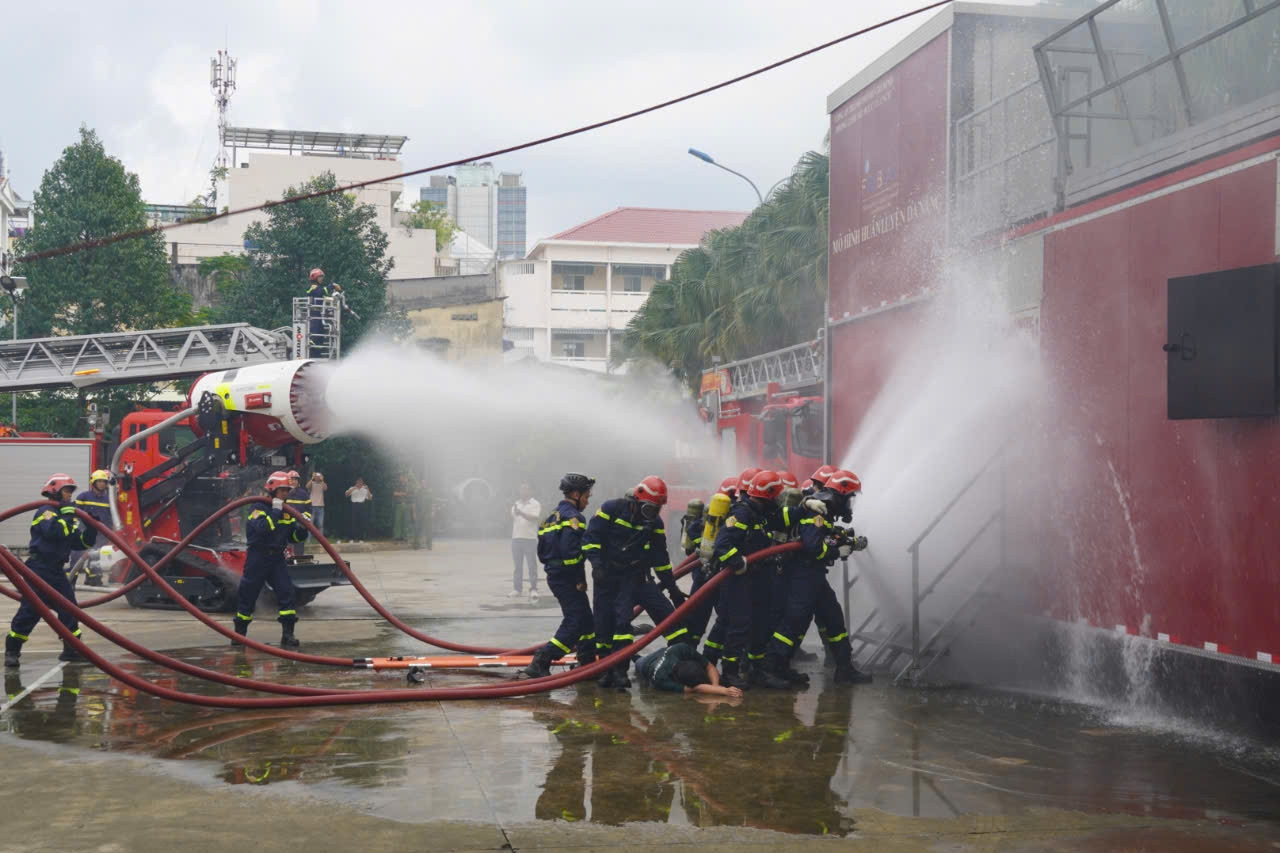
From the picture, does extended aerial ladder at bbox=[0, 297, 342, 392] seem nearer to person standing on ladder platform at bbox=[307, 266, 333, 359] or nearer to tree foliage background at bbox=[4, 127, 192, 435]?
person standing on ladder platform at bbox=[307, 266, 333, 359]

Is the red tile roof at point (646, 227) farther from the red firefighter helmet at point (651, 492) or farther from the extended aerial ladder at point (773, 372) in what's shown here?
the red firefighter helmet at point (651, 492)

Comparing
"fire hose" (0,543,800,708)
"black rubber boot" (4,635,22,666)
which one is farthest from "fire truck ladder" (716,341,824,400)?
"black rubber boot" (4,635,22,666)

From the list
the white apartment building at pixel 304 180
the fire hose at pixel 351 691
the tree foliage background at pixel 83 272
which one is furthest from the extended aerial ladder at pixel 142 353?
the white apartment building at pixel 304 180

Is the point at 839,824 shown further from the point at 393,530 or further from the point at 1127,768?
the point at 393,530

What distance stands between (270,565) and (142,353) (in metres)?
15.8

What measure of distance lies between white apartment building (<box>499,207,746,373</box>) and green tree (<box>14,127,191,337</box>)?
28766 millimetres

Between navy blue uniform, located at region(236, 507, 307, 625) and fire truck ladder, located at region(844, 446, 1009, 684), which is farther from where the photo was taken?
navy blue uniform, located at region(236, 507, 307, 625)

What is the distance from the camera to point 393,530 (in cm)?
2809

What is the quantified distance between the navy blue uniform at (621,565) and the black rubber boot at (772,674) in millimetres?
634

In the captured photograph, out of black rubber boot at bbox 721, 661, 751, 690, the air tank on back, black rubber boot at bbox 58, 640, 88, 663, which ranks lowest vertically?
black rubber boot at bbox 58, 640, 88, 663

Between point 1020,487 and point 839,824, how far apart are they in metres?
3.77

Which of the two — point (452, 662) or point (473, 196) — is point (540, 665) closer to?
point (452, 662)

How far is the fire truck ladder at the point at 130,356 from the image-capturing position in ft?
79.9

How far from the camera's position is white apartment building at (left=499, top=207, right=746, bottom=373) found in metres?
60.2
